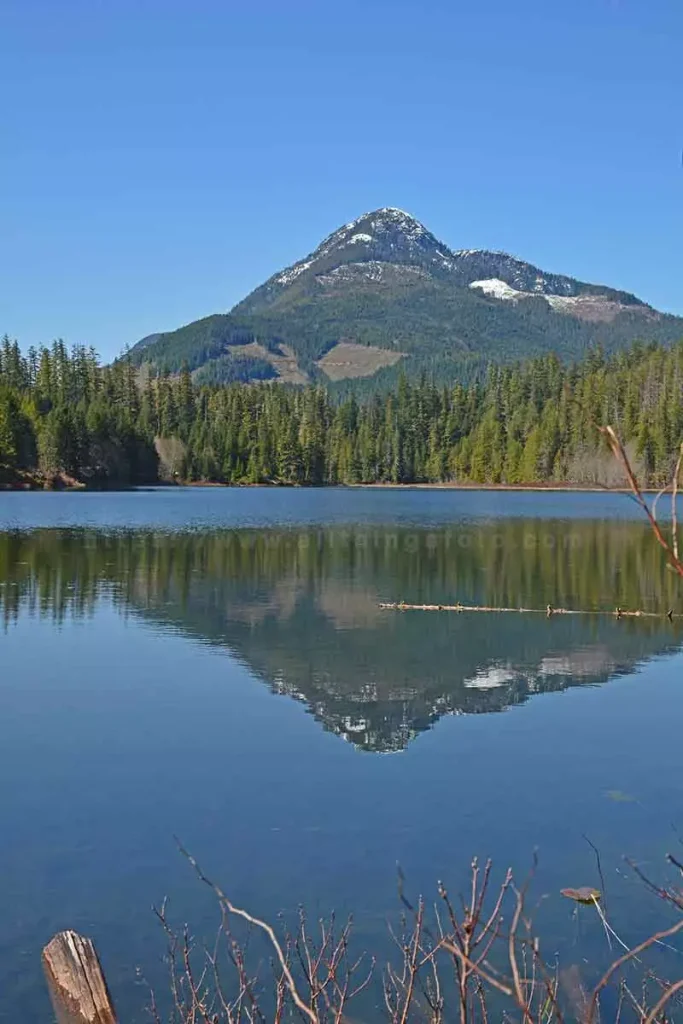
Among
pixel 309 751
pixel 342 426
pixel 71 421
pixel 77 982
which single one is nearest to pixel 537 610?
pixel 309 751

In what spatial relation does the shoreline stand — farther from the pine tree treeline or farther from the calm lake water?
the calm lake water

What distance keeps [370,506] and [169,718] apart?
70.3 metres

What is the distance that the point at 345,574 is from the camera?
110 ft

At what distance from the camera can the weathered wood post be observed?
12.3 ft

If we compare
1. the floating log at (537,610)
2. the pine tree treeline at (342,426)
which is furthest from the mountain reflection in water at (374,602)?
the pine tree treeline at (342,426)

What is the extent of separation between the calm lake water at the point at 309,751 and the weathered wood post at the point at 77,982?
13.0 feet

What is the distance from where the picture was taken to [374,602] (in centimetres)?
2730

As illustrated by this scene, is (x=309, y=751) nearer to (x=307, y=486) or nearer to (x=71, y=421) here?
(x=71, y=421)

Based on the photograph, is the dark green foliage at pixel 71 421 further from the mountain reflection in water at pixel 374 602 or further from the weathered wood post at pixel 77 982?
the weathered wood post at pixel 77 982

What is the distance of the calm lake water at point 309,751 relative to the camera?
30.3ft

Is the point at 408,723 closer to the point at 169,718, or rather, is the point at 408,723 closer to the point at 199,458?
the point at 169,718

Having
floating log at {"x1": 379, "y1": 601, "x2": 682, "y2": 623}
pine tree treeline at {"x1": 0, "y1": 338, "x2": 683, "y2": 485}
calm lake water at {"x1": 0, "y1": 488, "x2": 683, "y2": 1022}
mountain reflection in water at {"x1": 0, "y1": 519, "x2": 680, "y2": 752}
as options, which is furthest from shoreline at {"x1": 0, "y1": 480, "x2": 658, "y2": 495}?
floating log at {"x1": 379, "y1": 601, "x2": 682, "y2": 623}

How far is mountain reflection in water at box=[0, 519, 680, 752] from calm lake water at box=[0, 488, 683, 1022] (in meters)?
0.11

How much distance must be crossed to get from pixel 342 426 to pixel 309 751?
156548mm
